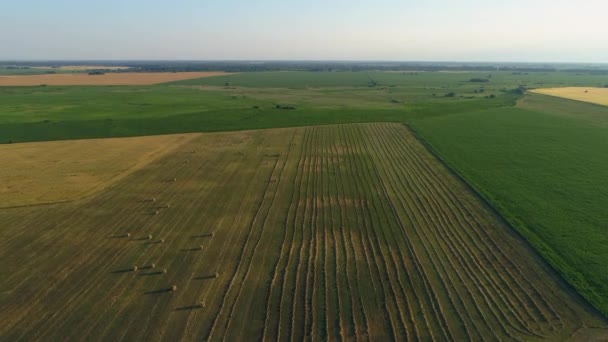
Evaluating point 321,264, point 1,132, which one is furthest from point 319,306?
point 1,132

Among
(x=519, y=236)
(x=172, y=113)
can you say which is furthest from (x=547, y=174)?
(x=172, y=113)

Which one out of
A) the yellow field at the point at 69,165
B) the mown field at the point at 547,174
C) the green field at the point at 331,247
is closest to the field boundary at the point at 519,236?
the green field at the point at 331,247

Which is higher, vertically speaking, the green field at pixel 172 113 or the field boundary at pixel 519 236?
the green field at pixel 172 113

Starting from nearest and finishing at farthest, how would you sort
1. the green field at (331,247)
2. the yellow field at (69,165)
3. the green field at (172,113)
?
the green field at (331,247)
the yellow field at (69,165)
the green field at (172,113)

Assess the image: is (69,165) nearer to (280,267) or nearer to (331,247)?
(280,267)

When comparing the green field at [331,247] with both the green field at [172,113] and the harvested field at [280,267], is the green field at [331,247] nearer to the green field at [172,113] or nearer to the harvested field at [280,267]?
the harvested field at [280,267]

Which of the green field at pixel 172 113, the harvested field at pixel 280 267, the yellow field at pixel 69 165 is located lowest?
the harvested field at pixel 280 267

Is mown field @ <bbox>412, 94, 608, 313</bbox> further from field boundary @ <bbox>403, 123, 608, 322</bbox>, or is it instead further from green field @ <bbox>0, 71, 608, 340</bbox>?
field boundary @ <bbox>403, 123, 608, 322</bbox>
